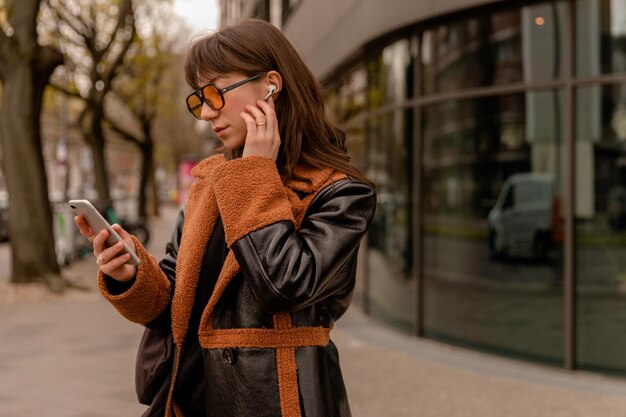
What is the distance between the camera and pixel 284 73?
6.35ft

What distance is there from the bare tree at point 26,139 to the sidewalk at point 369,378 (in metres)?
2.65

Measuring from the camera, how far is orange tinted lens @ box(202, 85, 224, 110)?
190cm

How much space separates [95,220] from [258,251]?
1.33 feet

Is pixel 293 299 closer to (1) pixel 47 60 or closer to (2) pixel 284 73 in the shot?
(2) pixel 284 73

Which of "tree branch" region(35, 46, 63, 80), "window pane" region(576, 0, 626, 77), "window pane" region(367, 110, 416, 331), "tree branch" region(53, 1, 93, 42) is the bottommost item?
"window pane" region(367, 110, 416, 331)

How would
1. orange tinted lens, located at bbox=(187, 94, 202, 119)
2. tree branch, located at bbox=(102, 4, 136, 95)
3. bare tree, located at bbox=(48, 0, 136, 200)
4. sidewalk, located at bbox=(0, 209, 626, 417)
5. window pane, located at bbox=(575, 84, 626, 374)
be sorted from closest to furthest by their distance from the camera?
orange tinted lens, located at bbox=(187, 94, 202, 119), sidewalk, located at bbox=(0, 209, 626, 417), window pane, located at bbox=(575, 84, 626, 374), tree branch, located at bbox=(102, 4, 136, 95), bare tree, located at bbox=(48, 0, 136, 200)

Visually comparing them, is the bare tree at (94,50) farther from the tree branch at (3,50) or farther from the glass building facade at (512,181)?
the glass building facade at (512,181)

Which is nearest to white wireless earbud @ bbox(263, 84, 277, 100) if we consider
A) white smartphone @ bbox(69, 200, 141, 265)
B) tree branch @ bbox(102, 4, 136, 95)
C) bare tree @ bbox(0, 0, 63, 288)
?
white smartphone @ bbox(69, 200, 141, 265)

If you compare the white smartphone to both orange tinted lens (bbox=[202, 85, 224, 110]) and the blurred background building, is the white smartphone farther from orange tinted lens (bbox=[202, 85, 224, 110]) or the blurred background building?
the blurred background building

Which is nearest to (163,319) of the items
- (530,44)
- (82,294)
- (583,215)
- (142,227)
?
(583,215)

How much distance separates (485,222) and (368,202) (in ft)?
21.5

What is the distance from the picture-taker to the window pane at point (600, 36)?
7.27 metres

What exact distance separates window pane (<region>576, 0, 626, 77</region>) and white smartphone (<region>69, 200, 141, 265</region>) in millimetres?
6271

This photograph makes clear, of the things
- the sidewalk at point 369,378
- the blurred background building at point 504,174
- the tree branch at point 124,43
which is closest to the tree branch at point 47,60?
the tree branch at point 124,43
